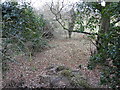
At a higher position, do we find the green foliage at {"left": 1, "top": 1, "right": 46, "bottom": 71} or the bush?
the green foliage at {"left": 1, "top": 1, "right": 46, "bottom": 71}

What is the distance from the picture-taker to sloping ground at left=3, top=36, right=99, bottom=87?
2.02 meters

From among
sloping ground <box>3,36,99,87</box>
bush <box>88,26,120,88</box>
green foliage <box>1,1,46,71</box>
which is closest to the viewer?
bush <box>88,26,120,88</box>

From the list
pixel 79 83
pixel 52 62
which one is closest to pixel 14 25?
pixel 79 83

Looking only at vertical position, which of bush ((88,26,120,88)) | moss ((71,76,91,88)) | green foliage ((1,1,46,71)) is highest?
green foliage ((1,1,46,71))

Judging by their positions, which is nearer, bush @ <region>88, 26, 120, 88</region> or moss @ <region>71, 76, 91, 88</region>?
bush @ <region>88, 26, 120, 88</region>

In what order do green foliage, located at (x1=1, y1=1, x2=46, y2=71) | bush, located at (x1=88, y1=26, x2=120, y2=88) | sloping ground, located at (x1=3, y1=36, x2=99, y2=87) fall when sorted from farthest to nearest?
sloping ground, located at (x1=3, y1=36, x2=99, y2=87), green foliage, located at (x1=1, y1=1, x2=46, y2=71), bush, located at (x1=88, y1=26, x2=120, y2=88)

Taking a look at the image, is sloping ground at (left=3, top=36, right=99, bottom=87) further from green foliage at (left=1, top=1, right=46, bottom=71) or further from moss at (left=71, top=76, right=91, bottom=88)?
green foliage at (left=1, top=1, right=46, bottom=71)

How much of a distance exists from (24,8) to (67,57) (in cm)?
162

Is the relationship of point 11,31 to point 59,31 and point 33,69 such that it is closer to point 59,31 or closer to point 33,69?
point 33,69

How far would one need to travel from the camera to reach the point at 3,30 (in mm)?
1423

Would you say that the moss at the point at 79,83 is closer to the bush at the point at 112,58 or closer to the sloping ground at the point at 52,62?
the sloping ground at the point at 52,62

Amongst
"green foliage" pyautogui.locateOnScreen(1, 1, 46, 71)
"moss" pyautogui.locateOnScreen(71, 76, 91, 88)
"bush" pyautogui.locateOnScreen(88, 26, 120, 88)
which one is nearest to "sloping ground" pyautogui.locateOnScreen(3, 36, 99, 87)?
"moss" pyautogui.locateOnScreen(71, 76, 91, 88)

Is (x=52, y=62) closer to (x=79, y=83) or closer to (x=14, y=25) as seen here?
(x=79, y=83)

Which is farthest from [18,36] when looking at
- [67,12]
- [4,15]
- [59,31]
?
[59,31]
